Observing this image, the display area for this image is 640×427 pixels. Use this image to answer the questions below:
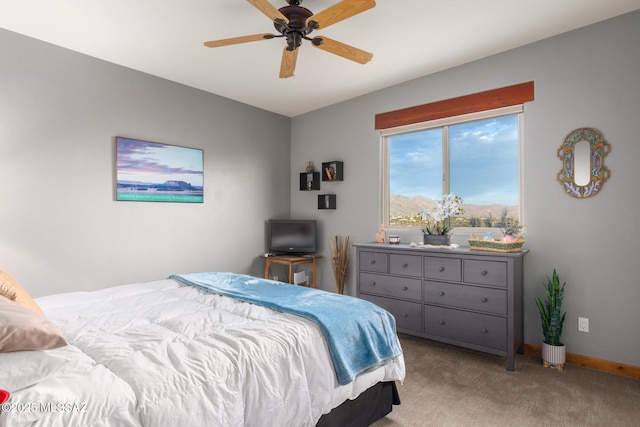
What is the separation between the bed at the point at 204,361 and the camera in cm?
108

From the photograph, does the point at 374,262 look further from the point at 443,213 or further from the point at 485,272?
the point at 485,272

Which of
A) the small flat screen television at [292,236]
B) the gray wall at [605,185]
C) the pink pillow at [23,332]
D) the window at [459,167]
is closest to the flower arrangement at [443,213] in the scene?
the window at [459,167]

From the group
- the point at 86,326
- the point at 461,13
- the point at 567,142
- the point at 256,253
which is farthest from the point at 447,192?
the point at 86,326

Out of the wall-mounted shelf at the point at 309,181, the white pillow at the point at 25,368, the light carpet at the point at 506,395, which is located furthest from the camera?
the wall-mounted shelf at the point at 309,181

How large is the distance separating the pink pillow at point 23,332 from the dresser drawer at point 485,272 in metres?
2.75

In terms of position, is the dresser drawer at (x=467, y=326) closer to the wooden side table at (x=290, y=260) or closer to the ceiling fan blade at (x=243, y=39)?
the wooden side table at (x=290, y=260)

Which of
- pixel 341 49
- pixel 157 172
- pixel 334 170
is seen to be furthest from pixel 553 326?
pixel 157 172

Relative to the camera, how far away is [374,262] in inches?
141

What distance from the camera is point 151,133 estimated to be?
371 centimetres

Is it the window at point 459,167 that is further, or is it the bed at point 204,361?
the window at point 459,167

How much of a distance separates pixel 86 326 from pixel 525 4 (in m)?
3.34

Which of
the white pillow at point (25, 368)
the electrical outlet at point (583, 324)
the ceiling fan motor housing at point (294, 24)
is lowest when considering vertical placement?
the electrical outlet at point (583, 324)

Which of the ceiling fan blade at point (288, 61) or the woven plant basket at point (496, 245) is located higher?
the ceiling fan blade at point (288, 61)

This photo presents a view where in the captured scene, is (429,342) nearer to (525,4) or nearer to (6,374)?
(525,4)
